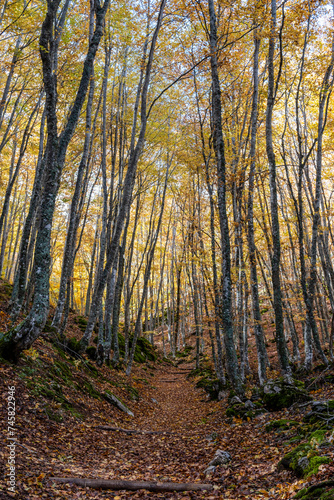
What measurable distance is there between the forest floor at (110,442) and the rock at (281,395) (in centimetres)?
33

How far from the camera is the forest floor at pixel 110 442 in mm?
3189

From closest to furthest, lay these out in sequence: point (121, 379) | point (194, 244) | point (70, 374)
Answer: point (70, 374) → point (121, 379) → point (194, 244)

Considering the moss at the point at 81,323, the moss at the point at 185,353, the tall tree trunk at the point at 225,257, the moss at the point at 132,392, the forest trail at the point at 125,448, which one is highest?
the tall tree trunk at the point at 225,257

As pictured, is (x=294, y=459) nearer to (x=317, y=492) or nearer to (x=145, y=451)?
(x=317, y=492)

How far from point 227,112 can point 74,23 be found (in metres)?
5.88

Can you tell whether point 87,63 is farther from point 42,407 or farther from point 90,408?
point 90,408

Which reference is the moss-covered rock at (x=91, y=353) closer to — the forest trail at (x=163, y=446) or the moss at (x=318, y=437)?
the forest trail at (x=163, y=446)

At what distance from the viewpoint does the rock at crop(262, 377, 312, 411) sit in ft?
19.7

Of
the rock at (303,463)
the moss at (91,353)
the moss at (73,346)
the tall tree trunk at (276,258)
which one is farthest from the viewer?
the moss at (91,353)

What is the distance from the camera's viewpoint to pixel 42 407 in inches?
194

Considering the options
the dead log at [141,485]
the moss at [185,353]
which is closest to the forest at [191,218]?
the dead log at [141,485]

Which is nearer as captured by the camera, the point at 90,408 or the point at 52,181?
the point at 52,181

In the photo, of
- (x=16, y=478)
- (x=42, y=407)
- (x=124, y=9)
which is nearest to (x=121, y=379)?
(x=42, y=407)

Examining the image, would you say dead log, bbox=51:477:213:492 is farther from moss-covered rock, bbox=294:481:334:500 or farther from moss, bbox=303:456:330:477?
moss-covered rock, bbox=294:481:334:500
